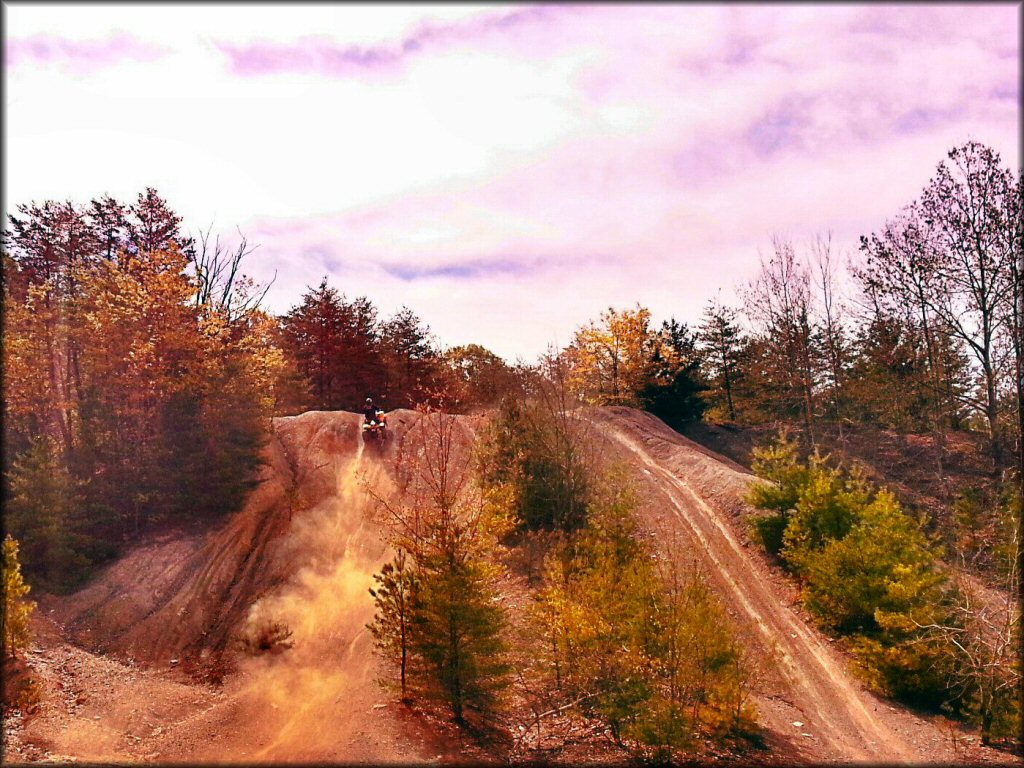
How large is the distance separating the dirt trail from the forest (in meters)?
0.97

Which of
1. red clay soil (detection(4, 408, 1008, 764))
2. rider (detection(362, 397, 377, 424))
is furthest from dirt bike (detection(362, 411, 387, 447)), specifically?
red clay soil (detection(4, 408, 1008, 764))

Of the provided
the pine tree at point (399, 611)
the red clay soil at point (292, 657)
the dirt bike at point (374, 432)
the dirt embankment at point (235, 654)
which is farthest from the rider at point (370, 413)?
the pine tree at point (399, 611)

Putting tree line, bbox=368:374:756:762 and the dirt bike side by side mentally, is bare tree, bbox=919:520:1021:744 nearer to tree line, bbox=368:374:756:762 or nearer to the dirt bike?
tree line, bbox=368:374:756:762

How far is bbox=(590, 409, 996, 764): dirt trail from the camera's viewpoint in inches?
592

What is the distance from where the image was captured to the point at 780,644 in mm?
19562

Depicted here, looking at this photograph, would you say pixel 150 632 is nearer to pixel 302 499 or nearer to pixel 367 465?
pixel 302 499

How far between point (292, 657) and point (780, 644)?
14.8m

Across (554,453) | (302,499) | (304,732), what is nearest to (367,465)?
(302,499)

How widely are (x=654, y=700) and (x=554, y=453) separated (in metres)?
11.2

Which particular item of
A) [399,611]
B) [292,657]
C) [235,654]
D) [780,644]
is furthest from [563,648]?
[235,654]

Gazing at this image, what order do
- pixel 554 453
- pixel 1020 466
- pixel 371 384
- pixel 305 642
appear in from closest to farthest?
pixel 305 642 < pixel 554 453 < pixel 1020 466 < pixel 371 384

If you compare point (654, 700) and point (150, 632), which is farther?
point (150, 632)

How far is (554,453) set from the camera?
928 inches

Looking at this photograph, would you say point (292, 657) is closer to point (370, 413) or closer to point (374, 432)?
point (374, 432)
